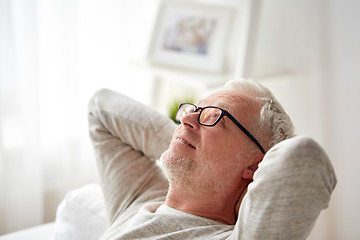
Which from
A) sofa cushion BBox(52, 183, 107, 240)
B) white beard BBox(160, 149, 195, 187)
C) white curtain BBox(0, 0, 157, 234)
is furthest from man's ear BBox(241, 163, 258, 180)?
white curtain BBox(0, 0, 157, 234)

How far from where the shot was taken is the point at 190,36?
231 centimetres

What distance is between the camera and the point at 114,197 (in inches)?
56.8

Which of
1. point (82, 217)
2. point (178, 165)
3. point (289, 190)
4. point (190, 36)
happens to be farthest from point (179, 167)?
point (190, 36)

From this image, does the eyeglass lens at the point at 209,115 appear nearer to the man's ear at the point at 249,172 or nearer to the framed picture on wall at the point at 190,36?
the man's ear at the point at 249,172

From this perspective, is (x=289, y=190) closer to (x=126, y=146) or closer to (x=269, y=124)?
(x=269, y=124)

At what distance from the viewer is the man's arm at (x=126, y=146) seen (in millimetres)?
1453

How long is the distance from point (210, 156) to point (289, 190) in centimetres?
35

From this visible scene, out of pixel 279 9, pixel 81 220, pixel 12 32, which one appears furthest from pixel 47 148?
pixel 279 9

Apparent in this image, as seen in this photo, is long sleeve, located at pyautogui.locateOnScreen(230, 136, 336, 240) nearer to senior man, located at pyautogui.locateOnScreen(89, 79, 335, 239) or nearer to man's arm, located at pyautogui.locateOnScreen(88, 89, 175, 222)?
senior man, located at pyautogui.locateOnScreen(89, 79, 335, 239)

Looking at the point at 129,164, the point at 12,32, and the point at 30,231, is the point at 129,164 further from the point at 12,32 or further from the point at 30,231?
the point at 12,32

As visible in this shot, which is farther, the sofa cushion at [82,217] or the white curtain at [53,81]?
the white curtain at [53,81]

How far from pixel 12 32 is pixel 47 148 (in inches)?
25.2

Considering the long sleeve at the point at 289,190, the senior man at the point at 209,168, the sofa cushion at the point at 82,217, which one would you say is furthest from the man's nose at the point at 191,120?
the sofa cushion at the point at 82,217

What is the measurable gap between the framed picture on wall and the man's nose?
0.97 metres
